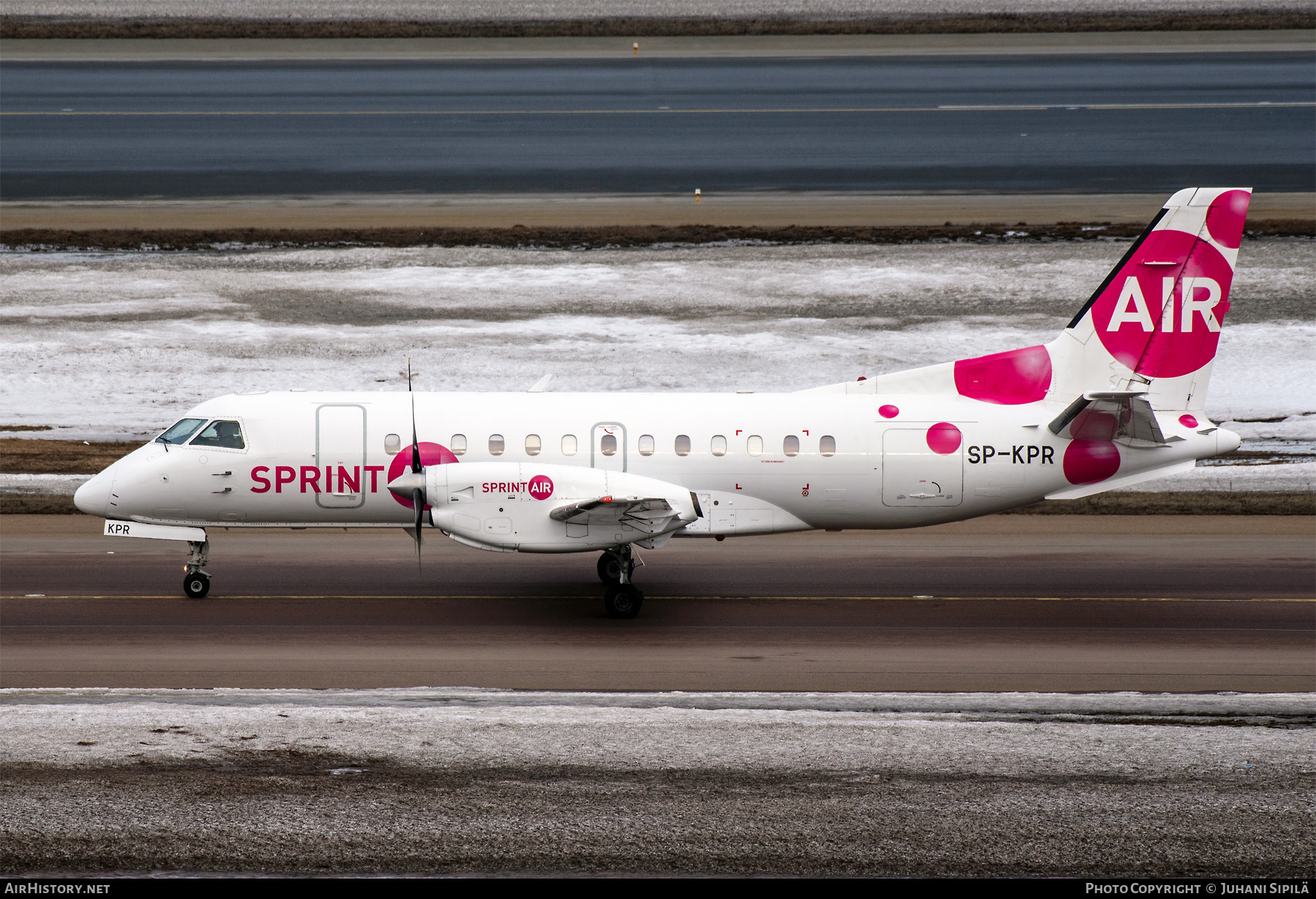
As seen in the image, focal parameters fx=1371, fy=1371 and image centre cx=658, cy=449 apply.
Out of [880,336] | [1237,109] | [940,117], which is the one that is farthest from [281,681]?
[1237,109]

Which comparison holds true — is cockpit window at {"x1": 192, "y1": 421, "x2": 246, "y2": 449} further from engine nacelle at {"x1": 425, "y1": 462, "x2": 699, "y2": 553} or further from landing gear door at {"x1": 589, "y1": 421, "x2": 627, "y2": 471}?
landing gear door at {"x1": 589, "y1": 421, "x2": 627, "y2": 471}

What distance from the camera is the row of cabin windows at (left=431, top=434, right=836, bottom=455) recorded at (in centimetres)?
2102

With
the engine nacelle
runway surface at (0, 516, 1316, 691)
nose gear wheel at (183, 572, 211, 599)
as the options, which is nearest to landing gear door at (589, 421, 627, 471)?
the engine nacelle

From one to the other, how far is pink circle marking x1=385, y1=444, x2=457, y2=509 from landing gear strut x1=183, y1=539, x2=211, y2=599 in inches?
128

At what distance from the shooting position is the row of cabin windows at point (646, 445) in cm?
2102

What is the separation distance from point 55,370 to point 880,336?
2178 cm

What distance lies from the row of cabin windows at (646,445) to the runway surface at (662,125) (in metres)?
28.7

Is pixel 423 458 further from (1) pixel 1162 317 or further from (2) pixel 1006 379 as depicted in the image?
(1) pixel 1162 317

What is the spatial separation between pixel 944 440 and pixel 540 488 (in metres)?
6.37

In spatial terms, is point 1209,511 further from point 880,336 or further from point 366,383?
point 366,383

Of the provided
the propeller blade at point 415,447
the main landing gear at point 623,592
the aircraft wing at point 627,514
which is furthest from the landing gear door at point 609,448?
the propeller blade at point 415,447

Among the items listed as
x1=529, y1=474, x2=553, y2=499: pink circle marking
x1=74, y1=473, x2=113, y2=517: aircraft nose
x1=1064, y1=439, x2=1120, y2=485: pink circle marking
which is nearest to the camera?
x1=529, y1=474, x2=553, y2=499: pink circle marking

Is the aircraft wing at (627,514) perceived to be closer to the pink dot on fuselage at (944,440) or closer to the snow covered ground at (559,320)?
the pink dot on fuselage at (944,440)

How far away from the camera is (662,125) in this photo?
185 ft
